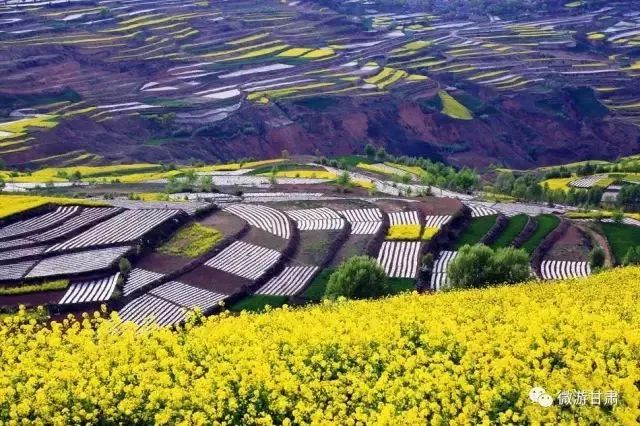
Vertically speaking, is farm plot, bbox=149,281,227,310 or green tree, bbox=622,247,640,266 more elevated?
farm plot, bbox=149,281,227,310

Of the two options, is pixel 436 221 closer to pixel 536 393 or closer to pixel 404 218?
pixel 404 218

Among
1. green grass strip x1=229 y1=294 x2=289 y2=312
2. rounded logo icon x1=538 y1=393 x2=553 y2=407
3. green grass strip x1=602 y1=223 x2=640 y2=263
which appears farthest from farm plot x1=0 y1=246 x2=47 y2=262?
rounded logo icon x1=538 y1=393 x2=553 y2=407

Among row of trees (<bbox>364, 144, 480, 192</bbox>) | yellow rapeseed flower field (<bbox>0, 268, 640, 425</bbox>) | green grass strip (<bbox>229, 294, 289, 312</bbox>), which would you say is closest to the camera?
yellow rapeseed flower field (<bbox>0, 268, 640, 425</bbox>)

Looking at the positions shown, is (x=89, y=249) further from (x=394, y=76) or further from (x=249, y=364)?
(x=394, y=76)

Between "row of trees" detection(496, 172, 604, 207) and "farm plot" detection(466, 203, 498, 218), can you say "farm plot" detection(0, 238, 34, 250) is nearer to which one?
"farm plot" detection(466, 203, 498, 218)

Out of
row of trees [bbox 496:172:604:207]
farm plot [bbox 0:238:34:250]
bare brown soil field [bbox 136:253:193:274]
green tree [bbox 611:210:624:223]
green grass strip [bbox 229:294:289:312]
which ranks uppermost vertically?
farm plot [bbox 0:238:34:250]

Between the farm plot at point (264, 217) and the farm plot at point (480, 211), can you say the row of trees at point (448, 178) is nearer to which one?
the farm plot at point (480, 211)

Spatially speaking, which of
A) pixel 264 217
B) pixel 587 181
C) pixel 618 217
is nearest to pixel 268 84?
pixel 587 181
